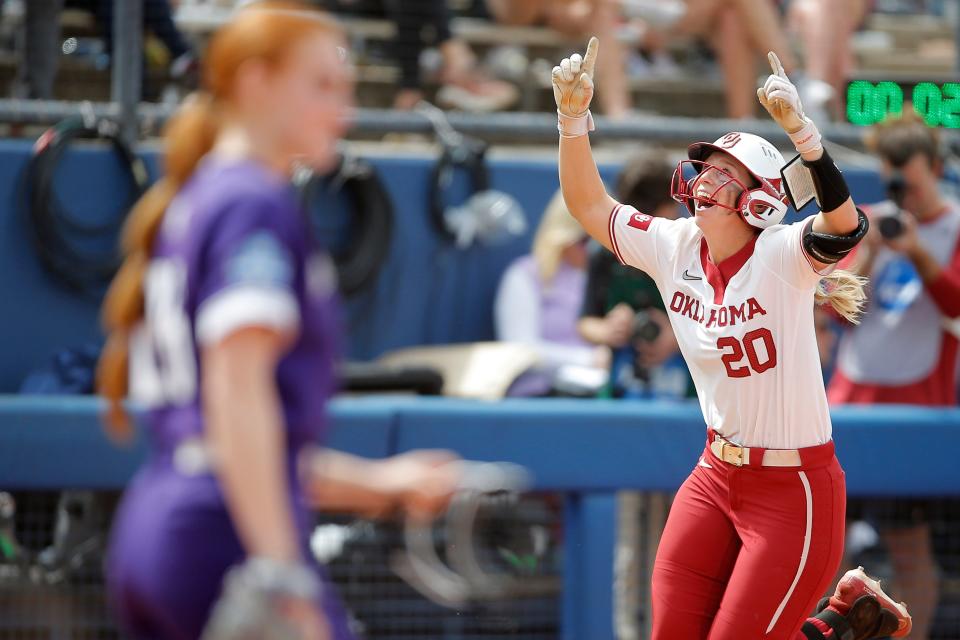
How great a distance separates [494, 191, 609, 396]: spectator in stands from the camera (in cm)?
680

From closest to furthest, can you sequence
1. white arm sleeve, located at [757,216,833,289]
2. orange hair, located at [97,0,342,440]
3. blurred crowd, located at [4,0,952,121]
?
orange hair, located at [97,0,342,440], white arm sleeve, located at [757,216,833,289], blurred crowd, located at [4,0,952,121]

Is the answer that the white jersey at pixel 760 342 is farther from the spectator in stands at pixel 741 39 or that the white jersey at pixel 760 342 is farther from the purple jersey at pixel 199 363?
the spectator in stands at pixel 741 39

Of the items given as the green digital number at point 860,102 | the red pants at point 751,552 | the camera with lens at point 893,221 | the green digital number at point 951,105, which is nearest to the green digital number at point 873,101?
the green digital number at point 860,102

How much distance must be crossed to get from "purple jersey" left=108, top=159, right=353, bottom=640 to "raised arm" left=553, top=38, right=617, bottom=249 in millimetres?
2079

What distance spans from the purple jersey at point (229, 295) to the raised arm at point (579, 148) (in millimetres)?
2029

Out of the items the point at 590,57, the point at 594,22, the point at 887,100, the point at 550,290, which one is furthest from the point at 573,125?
the point at 594,22

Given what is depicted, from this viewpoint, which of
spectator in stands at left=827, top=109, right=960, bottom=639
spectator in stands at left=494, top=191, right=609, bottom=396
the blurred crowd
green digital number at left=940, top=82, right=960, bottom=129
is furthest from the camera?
the blurred crowd

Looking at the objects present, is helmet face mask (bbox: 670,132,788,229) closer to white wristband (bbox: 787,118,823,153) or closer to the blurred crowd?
white wristband (bbox: 787,118,823,153)

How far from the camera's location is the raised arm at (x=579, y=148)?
4.36m

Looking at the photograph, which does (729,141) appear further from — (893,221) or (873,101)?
(893,221)

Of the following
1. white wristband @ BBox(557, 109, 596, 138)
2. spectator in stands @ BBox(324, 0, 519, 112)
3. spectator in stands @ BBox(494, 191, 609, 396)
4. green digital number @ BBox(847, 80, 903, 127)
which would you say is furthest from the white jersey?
spectator in stands @ BBox(324, 0, 519, 112)

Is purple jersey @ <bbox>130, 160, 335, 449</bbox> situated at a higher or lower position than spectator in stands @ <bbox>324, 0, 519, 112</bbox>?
lower

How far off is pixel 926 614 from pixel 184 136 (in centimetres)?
436

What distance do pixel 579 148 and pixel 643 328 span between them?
174 centimetres
